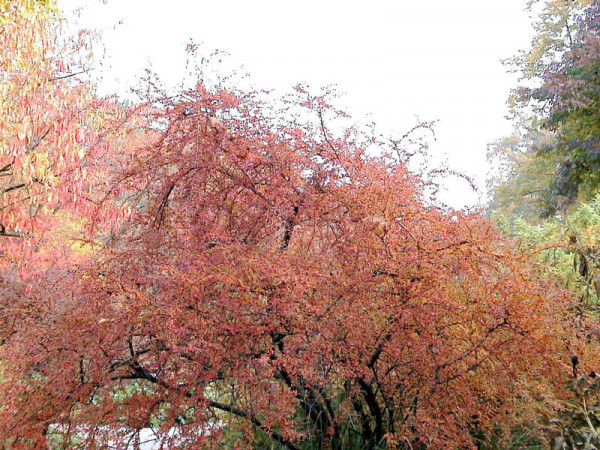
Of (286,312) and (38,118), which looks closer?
(286,312)

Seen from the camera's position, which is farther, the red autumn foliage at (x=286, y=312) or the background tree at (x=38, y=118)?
the background tree at (x=38, y=118)

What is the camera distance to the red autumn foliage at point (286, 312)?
299 centimetres

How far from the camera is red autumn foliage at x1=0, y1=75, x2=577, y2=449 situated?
9.82 ft

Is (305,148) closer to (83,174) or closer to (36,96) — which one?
(83,174)

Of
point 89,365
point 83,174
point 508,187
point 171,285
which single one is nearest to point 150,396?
point 89,365

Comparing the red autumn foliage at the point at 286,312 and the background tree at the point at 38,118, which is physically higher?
the background tree at the point at 38,118

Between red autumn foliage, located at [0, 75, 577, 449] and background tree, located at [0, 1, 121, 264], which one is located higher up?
background tree, located at [0, 1, 121, 264]

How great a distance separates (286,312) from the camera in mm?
2949

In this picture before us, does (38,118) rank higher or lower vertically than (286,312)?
higher

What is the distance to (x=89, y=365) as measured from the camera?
336 centimetres

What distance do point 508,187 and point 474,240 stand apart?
1566 cm

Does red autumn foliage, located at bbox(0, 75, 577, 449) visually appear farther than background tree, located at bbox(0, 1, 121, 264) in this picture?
No

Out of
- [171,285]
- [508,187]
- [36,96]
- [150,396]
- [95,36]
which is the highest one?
[508,187]

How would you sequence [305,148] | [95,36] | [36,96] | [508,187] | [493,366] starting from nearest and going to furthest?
[493,366] < [305,148] < [36,96] < [95,36] < [508,187]
